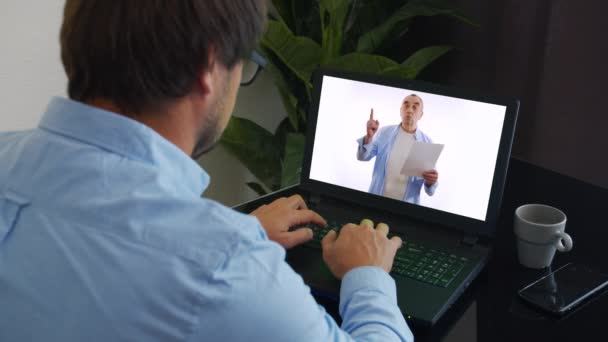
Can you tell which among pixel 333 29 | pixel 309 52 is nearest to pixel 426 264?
pixel 309 52

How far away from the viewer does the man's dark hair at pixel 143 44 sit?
0.63 meters

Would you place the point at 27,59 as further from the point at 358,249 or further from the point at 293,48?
the point at 358,249

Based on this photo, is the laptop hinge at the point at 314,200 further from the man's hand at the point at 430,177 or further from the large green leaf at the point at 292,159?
the large green leaf at the point at 292,159

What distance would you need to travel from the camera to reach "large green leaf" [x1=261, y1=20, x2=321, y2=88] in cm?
163

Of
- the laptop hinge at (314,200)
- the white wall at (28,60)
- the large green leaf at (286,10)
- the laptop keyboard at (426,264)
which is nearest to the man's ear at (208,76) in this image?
the laptop keyboard at (426,264)

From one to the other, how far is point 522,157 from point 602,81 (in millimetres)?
326

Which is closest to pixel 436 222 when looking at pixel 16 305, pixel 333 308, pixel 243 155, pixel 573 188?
pixel 333 308

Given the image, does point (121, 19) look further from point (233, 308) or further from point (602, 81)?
point (602, 81)

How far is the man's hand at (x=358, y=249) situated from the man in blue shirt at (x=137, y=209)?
0.89 feet

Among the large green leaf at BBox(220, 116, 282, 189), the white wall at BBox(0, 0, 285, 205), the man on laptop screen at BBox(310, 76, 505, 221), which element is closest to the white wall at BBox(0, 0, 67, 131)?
the white wall at BBox(0, 0, 285, 205)

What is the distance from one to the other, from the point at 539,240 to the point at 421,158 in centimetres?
25

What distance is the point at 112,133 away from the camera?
628mm

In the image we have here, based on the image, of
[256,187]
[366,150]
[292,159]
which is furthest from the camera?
[256,187]

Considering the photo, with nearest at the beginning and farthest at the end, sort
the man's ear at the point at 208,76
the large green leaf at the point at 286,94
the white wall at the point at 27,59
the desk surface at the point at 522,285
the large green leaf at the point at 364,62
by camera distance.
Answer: the man's ear at the point at 208,76 → the desk surface at the point at 522,285 → the white wall at the point at 27,59 → the large green leaf at the point at 364,62 → the large green leaf at the point at 286,94
